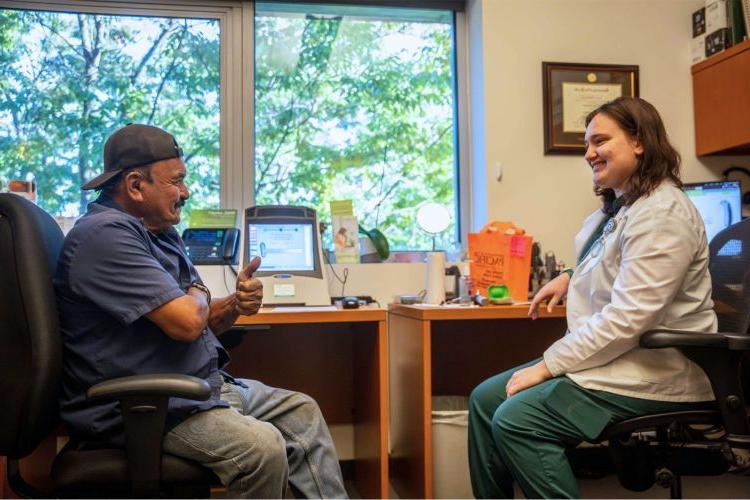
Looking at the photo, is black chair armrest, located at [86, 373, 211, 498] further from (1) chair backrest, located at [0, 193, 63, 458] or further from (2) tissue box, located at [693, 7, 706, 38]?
(2) tissue box, located at [693, 7, 706, 38]

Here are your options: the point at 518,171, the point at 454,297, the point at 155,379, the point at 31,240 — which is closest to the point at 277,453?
the point at 155,379

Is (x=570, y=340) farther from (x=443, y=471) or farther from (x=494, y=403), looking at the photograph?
(x=443, y=471)

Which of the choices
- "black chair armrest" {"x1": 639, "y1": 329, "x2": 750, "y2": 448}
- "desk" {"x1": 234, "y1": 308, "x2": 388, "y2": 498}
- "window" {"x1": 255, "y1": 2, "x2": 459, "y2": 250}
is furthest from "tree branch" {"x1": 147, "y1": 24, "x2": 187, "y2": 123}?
"black chair armrest" {"x1": 639, "y1": 329, "x2": 750, "y2": 448}

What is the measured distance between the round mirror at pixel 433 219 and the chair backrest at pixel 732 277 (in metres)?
1.09

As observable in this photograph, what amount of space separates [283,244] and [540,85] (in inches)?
51.5

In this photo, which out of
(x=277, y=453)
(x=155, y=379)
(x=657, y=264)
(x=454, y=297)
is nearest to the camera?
(x=155, y=379)

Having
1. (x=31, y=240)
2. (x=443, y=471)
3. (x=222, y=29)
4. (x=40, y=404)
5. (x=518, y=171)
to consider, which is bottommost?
(x=443, y=471)

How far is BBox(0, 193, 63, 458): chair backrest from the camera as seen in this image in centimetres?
121

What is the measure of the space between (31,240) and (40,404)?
314 mm

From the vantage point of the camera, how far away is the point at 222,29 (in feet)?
9.32

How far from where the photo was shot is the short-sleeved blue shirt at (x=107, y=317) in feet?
4.17

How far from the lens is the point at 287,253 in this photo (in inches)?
95.1

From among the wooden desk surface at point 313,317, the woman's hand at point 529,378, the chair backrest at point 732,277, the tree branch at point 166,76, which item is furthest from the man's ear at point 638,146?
the tree branch at point 166,76

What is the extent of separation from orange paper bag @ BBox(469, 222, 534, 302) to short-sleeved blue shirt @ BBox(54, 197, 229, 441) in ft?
4.03
